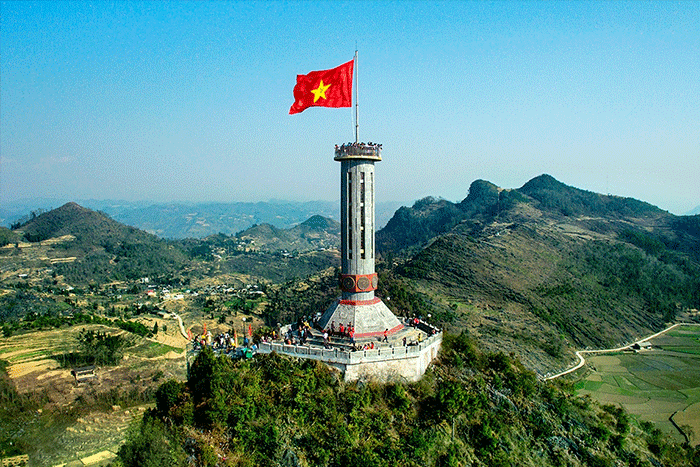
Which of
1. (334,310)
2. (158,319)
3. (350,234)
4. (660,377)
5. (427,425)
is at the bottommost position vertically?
(660,377)

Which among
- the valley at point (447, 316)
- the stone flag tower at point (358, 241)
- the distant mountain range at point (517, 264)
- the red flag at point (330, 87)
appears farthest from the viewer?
the distant mountain range at point (517, 264)

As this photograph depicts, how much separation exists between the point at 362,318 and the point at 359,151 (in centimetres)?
1060

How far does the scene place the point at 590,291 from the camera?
89812 mm

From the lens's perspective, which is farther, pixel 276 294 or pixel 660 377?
pixel 276 294

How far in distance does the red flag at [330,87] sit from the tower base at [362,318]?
1272 centimetres

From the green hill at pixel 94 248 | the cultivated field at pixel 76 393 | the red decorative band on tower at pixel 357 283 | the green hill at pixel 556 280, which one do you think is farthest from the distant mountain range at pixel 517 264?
the cultivated field at pixel 76 393

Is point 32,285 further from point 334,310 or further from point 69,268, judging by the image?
point 334,310

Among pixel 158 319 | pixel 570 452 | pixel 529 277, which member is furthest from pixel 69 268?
pixel 570 452

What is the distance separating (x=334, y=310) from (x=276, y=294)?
64.7 metres

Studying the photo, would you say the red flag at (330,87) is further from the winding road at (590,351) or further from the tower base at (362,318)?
the winding road at (590,351)

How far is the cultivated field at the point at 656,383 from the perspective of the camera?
52.8 m

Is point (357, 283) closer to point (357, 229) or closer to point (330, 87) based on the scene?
point (357, 229)

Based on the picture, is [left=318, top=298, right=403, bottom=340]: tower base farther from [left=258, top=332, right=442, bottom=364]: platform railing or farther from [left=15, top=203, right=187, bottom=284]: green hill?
[left=15, top=203, right=187, bottom=284]: green hill

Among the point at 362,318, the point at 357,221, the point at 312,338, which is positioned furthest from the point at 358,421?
the point at 357,221
